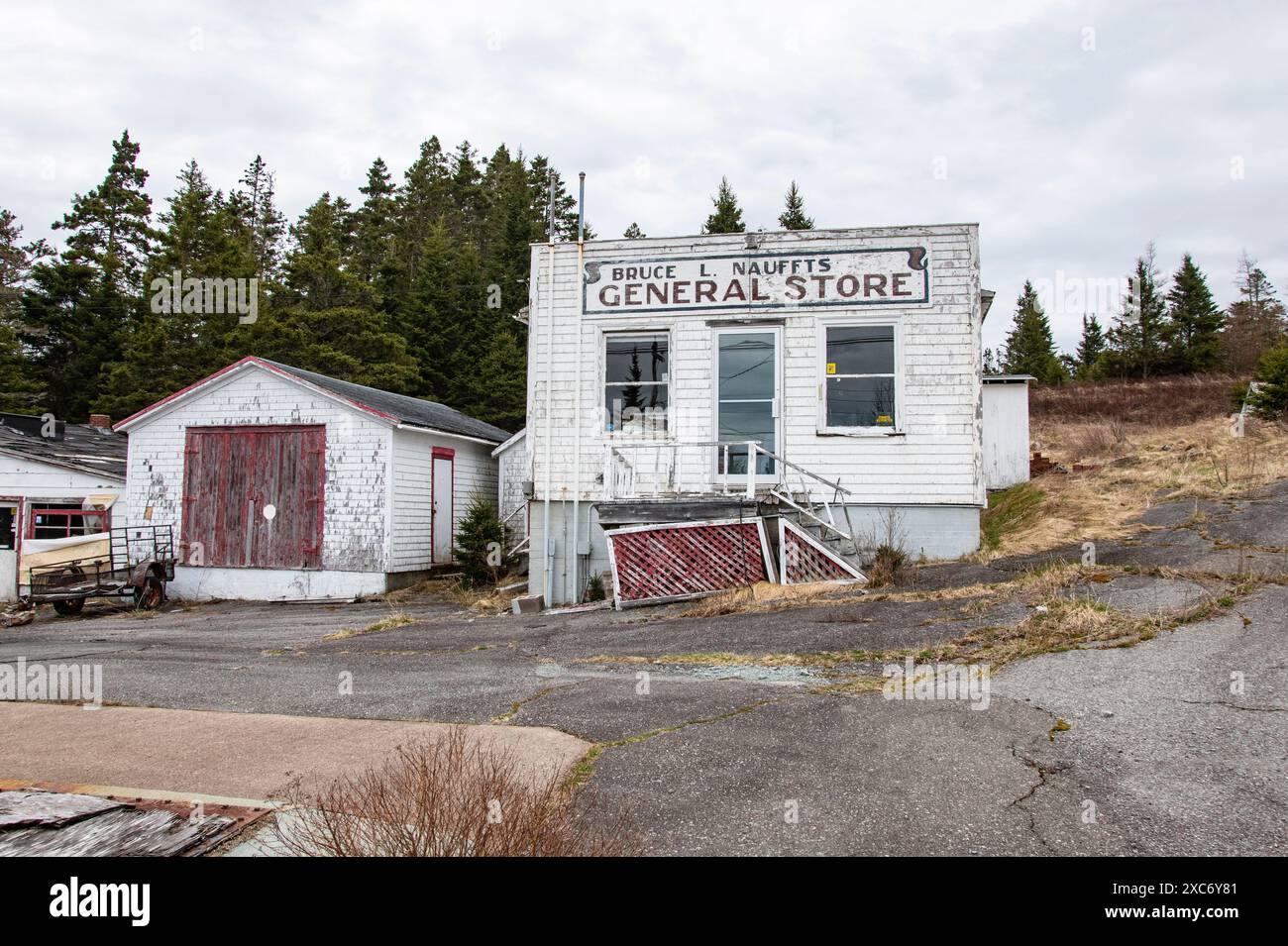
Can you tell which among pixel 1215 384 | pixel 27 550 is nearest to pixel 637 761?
pixel 27 550

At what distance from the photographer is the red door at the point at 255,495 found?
17047 mm

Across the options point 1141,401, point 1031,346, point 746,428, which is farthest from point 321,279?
point 1031,346

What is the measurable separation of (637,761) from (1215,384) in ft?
115

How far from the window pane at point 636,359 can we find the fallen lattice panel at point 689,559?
3.01 meters

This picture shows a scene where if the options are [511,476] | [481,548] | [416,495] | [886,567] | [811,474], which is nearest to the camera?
[886,567]

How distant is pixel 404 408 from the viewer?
19.6m

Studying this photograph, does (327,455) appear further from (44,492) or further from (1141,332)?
(1141,332)

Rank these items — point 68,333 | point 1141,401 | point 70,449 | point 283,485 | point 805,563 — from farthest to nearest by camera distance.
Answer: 1. point 68,333
2. point 1141,401
3. point 70,449
4. point 283,485
5. point 805,563

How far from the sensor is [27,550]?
687 inches

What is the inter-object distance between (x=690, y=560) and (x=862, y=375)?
13.5ft

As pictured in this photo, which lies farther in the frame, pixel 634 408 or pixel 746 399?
pixel 634 408

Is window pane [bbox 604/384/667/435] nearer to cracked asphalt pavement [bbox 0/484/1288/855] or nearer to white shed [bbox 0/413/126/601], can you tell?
cracked asphalt pavement [bbox 0/484/1288/855]

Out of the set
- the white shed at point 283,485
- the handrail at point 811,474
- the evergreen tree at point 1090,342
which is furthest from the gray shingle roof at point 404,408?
the evergreen tree at point 1090,342

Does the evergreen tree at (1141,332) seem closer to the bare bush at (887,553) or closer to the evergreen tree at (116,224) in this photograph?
the bare bush at (887,553)
